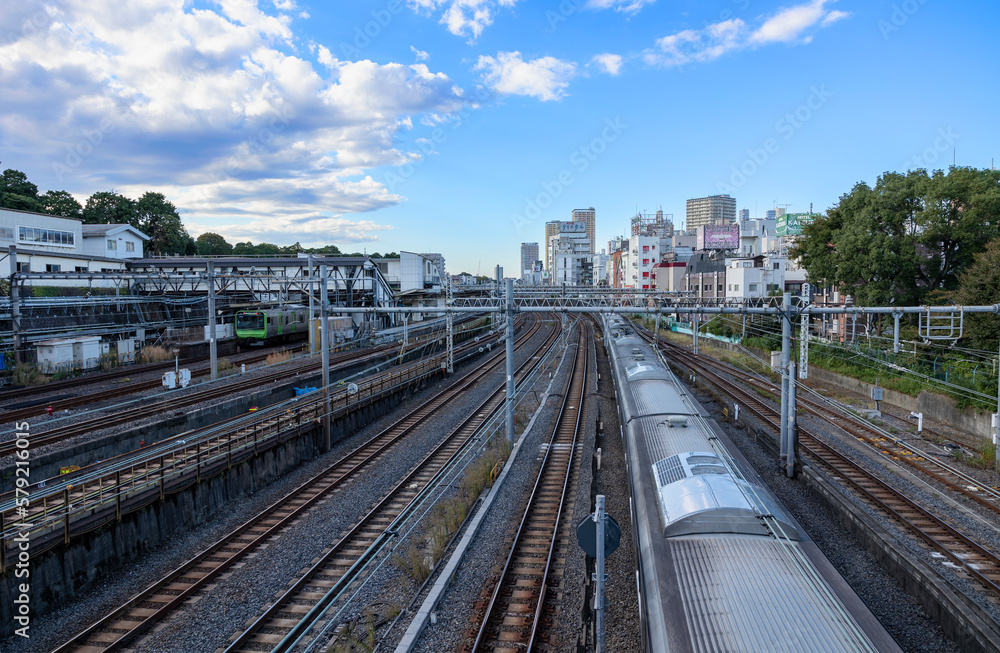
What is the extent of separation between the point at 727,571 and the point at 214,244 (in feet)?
264

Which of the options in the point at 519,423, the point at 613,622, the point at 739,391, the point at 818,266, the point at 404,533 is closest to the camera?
the point at 613,622

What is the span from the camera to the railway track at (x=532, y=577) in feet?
24.2

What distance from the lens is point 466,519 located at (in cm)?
1107

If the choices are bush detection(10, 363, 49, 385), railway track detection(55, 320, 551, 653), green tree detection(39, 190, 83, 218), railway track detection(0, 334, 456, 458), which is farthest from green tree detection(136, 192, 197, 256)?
railway track detection(55, 320, 551, 653)

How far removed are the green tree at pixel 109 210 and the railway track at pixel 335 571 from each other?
53.9m

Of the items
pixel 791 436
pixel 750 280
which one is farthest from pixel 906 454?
pixel 750 280

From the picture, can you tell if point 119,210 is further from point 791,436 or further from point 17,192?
point 791,436

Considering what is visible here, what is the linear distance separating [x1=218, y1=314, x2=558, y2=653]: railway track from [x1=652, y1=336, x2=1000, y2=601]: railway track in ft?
31.7

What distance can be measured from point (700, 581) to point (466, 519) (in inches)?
251

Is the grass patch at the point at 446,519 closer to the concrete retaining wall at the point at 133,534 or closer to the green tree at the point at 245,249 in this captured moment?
the concrete retaining wall at the point at 133,534

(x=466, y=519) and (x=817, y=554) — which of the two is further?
(x=466, y=519)

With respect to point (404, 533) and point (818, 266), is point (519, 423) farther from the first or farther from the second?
point (818, 266)

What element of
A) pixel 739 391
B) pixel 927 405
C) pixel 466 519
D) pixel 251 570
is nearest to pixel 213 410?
pixel 251 570

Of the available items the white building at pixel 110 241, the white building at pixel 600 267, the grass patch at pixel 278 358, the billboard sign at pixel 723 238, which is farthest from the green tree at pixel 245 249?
the white building at pixel 600 267
